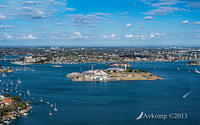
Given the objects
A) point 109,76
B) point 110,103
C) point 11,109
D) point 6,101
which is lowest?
point 110,103

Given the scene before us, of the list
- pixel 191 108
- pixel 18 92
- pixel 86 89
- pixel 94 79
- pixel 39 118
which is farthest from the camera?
pixel 94 79

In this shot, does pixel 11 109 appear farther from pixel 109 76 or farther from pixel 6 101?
pixel 109 76

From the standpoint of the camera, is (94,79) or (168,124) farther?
(94,79)

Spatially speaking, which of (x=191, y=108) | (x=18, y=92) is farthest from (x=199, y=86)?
(x=18, y=92)

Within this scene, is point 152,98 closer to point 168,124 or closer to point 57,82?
point 168,124

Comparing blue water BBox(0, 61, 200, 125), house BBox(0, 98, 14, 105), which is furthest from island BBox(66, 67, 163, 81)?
house BBox(0, 98, 14, 105)

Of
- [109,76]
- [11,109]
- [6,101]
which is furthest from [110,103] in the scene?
[109,76]

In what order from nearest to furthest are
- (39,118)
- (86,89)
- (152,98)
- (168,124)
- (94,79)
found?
(168,124) < (39,118) < (152,98) < (86,89) < (94,79)

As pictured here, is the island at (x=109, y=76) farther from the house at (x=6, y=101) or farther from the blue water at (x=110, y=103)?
the house at (x=6, y=101)

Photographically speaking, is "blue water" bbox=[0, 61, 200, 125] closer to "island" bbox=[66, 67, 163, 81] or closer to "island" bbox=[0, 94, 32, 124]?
"island" bbox=[0, 94, 32, 124]
